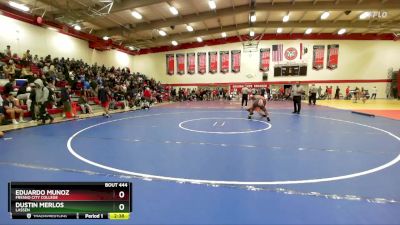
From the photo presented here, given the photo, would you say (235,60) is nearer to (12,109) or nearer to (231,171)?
(12,109)

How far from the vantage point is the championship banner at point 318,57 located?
94.6 ft

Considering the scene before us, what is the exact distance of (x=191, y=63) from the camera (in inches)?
1243

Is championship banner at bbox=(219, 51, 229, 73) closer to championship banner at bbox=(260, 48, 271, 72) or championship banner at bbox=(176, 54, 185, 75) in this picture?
championship banner at bbox=(260, 48, 271, 72)

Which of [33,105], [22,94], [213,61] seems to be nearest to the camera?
[33,105]

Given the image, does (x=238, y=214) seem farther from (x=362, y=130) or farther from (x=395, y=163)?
(x=362, y=130)

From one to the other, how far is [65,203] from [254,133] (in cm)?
652

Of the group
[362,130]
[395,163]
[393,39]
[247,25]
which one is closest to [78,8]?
[247,25]

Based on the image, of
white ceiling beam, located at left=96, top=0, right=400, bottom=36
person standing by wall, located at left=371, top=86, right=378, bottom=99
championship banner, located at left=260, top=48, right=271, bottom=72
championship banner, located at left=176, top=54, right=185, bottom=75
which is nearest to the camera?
white ceiling beam, located at left=96, top=0, right=400, bottom=36

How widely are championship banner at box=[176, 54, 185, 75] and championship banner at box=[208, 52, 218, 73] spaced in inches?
132

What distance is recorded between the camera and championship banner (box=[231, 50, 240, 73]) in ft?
99.2

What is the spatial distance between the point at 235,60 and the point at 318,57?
30.8ft
